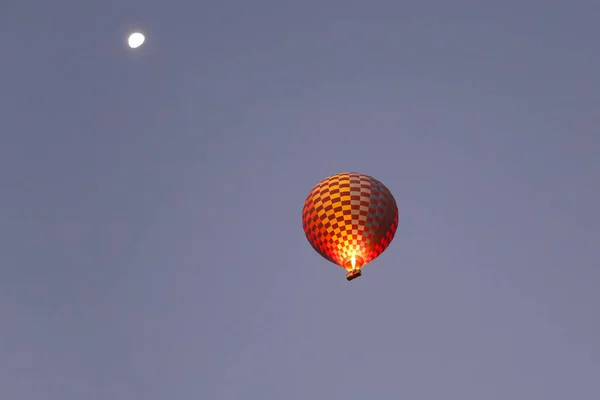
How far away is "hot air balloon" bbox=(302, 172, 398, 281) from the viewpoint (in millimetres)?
37344

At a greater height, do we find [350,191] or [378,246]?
[350,191]

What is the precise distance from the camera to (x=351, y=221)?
37.3m

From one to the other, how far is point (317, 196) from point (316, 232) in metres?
1.95

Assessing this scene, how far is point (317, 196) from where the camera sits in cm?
3900

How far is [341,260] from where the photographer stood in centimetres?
3756

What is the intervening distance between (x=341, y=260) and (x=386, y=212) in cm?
341

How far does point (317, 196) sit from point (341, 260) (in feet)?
12.1

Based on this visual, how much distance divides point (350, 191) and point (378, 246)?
123 inches

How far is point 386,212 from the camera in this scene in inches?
1508

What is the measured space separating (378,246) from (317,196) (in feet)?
13.4

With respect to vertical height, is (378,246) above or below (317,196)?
below

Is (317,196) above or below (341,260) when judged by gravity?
above

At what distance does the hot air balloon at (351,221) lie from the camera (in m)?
37.3

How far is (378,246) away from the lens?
1500 inches
